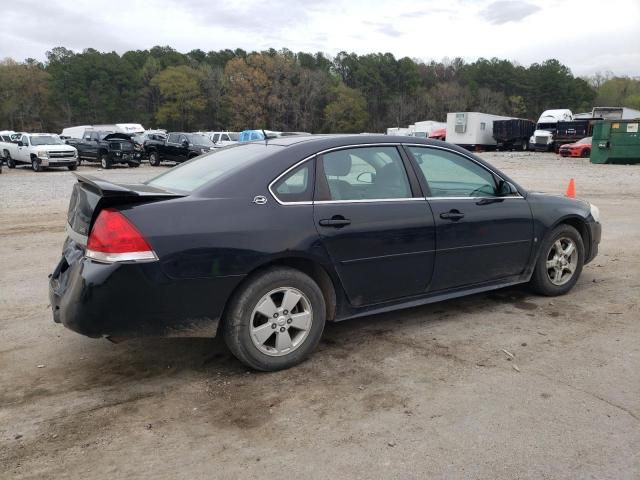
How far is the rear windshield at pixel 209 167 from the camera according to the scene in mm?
3834

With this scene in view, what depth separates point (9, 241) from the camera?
829cm

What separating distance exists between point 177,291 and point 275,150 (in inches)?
50.2

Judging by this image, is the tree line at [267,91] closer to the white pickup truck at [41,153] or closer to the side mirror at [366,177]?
the white pickup truck at [41,153]

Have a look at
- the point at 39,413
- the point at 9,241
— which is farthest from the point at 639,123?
the point at 39,413

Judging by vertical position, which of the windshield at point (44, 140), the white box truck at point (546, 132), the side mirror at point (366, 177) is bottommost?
the side mirror at point (366, 177)

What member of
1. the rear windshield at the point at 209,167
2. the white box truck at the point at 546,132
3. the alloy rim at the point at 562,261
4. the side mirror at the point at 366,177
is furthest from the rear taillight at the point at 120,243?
the white box truck at the point at 546,132

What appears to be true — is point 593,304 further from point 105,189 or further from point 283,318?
point 105,189

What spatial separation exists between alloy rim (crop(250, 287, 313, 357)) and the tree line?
85.4 meters

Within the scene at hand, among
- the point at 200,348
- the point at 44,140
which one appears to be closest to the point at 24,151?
the point at 44,140

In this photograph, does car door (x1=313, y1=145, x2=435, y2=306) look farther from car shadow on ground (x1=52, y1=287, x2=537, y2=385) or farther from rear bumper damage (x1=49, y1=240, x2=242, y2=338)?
rear bumper damage (x1=49, y1=240, x2=242, y2=338)

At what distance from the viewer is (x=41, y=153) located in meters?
24.3

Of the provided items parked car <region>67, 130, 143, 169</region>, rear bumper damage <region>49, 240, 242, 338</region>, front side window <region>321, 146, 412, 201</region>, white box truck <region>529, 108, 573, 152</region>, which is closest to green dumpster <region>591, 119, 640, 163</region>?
white box truck <region>529, 108, 573, 152</region>

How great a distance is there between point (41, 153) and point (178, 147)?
6.07 metres

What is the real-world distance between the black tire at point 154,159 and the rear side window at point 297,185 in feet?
85.0
